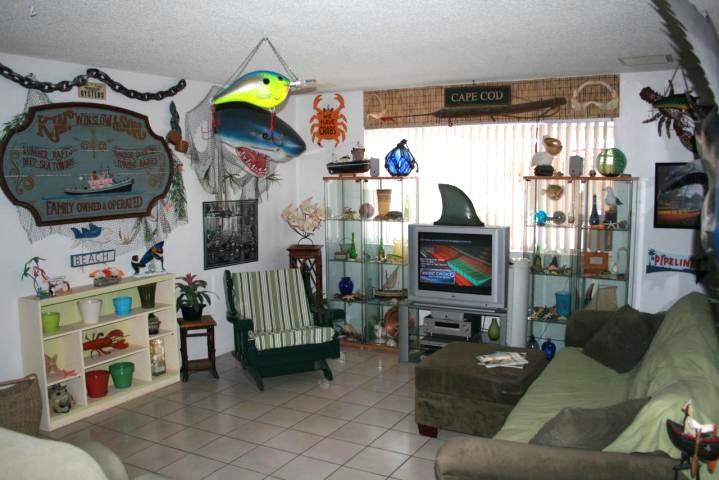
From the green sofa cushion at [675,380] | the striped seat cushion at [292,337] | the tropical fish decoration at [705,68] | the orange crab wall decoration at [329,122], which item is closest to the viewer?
the tropical fish decoration at [705,68]

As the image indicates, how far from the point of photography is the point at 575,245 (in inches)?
225

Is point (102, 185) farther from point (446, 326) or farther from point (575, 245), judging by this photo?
point (575, 245)

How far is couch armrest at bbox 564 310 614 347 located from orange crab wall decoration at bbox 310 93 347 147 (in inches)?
130

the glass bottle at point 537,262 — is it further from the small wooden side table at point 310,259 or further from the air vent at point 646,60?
the small wooden side table at point 310,259

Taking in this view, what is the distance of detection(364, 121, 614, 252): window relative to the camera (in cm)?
580

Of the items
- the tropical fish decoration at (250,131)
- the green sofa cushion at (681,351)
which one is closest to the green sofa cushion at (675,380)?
the green sofa cushion at (681,351)

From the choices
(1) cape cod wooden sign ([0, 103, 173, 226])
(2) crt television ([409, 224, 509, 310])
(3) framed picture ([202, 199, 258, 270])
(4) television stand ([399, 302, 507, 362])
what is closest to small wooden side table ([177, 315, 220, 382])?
(3) framed picture ([202, 199, 258, 270])

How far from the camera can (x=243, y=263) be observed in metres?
6.52

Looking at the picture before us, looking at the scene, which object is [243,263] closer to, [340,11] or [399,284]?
[399,284]

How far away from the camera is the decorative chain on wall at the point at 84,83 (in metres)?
4.41

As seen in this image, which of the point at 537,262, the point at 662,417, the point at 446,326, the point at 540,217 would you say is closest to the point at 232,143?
the point at 446,326

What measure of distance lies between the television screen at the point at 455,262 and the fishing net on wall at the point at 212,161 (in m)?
1.96

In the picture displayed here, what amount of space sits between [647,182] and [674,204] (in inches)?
11.7

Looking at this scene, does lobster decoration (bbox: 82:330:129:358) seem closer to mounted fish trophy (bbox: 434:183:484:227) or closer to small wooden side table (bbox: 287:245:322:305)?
small wooden side table (bbox: 287:245:322:305)
